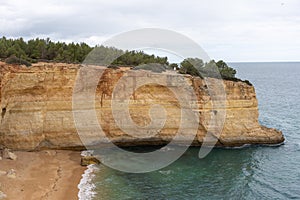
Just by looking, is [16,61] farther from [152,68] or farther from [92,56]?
[152,68]

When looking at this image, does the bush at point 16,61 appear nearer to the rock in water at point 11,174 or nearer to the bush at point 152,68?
the rock in water at point 11,174

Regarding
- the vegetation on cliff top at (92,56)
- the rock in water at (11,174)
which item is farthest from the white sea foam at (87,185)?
the vegetation on cliff top at (92,56)

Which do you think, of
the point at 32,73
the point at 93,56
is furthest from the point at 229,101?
the point at 32,73

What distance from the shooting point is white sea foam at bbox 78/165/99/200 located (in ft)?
71.3

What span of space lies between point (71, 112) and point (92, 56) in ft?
26.7

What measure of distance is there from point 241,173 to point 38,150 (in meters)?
17.0

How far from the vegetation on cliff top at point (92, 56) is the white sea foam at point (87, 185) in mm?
10804

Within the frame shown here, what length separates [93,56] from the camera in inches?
1382

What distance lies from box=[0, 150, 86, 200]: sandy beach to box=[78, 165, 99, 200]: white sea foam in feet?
1.07

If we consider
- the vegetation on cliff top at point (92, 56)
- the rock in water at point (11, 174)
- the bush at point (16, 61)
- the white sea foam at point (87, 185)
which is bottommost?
the white sea foam at point (87, 185)

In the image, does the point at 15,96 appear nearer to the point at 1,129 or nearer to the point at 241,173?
the point at 1,129

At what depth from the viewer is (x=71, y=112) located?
2927cm

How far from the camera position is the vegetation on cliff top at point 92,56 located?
33250 mm

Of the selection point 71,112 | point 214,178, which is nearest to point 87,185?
point 71,112
